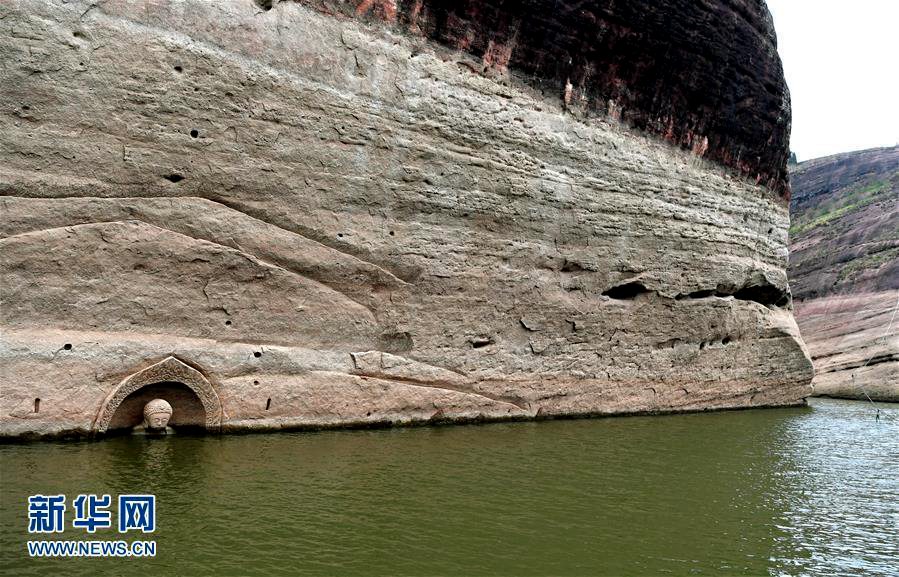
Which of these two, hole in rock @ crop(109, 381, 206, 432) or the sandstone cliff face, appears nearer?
the sandstone cliff face

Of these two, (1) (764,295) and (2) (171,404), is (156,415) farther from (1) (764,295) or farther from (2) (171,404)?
(1) (764,295)

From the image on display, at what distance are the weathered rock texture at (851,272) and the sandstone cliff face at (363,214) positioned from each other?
9.55 metres

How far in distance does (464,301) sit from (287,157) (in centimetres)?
318

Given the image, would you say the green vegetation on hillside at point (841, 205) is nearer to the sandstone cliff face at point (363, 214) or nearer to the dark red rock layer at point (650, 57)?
the dark red rock layer at point (650, 57)

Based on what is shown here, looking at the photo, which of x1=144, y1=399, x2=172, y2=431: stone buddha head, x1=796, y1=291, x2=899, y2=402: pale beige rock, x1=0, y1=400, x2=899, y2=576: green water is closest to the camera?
x1=0, y1=400, x2=899, y2=576: green water

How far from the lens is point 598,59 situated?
11.5m

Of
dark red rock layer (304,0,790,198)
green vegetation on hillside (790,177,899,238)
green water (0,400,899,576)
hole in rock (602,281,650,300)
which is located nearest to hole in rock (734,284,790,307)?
dark red rock layer (304,0,790,198)

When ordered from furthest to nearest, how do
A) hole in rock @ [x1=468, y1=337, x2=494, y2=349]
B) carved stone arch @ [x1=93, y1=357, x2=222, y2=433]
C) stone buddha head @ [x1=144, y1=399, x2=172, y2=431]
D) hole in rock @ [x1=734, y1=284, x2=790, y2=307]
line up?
hole in rock @ [x1=734, y1=284, x2=790, y2=307] < hole in rock @ [x1=468, y1=337, x2=494, y2=349] < stone buddha head @ [x1=144, y1=399, x2=172, y2=431] < carved stone arch @ [x1=93, y1=357, x2=222, y2=433]

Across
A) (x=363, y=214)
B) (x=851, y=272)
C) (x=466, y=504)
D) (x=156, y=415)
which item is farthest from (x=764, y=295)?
(x=851, y=272)

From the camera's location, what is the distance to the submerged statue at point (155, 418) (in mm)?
7109

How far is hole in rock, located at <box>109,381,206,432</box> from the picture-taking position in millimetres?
7113

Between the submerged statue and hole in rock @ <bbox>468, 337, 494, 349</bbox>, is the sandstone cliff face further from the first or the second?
the submerged statue

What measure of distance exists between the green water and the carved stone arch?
0.27m

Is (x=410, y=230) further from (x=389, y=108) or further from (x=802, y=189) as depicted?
Result: (x=802, y=189)
